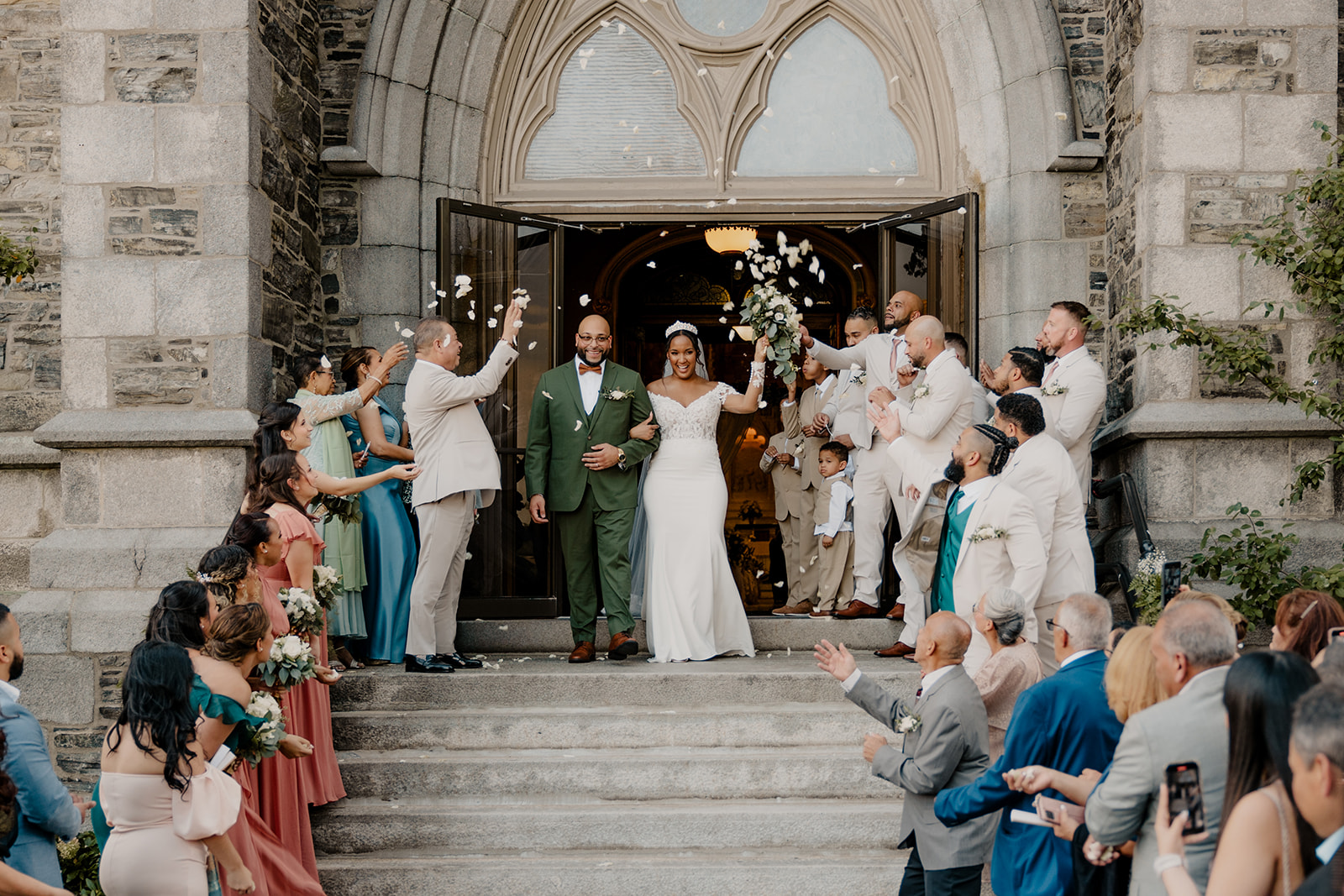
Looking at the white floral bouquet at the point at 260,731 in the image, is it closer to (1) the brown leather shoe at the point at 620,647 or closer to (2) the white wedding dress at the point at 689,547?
(1) the brown leather shoe at the point at 620,647

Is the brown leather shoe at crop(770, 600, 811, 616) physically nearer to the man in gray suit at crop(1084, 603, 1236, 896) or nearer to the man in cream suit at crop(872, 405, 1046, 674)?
the man in cream suit at crop(872, 405, 1046, 674)

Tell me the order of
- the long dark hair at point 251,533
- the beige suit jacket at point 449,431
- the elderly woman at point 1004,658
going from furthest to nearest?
the beige suit jacket at point 449,431, the long dark hair at point 251,533, the elderly woman at point 1004,658

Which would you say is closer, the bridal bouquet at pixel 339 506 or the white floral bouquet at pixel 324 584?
the white floral bouquet at pixel 324 584

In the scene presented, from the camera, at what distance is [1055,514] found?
18.5 feet

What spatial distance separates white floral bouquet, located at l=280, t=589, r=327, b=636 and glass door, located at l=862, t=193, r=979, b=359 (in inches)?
173

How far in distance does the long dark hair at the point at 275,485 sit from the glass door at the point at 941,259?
4.25 metres

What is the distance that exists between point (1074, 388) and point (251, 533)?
420 cm

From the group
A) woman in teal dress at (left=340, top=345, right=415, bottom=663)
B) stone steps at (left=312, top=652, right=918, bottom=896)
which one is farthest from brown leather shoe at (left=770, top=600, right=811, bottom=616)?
woman in teal dress at (left=340, top=345, right=415, bottom=663)

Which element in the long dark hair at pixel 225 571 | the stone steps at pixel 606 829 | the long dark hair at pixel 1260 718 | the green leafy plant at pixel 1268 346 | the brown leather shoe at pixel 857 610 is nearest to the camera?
the long dark hair at pixel 1260 718

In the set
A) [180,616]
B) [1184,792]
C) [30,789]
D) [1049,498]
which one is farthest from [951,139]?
[30,789]

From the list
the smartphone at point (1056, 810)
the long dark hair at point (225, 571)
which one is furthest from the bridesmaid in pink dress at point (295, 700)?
the smartphone at point (1056, 810)

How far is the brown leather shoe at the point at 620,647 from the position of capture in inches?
279

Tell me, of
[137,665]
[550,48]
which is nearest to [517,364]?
[550,48]

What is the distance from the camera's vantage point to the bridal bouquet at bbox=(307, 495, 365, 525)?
6348 millimetres
